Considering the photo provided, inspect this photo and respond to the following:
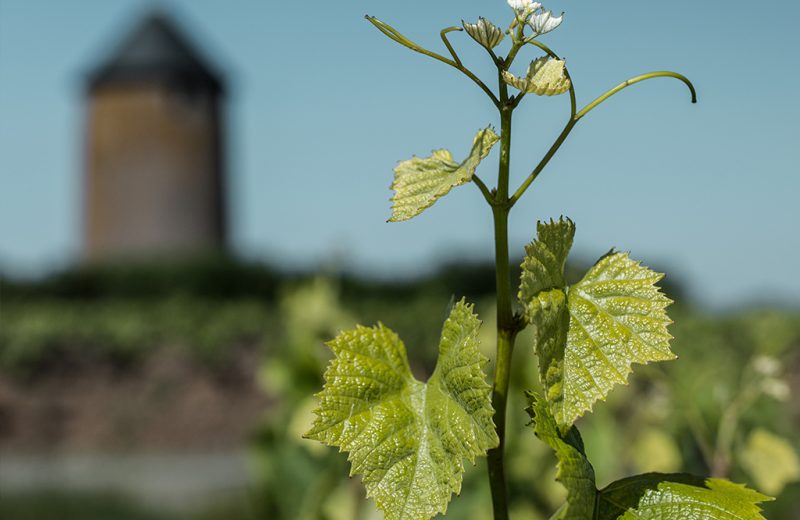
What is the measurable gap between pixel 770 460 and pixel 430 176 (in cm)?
102

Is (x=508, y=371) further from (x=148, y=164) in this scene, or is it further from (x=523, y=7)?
(x=148, y=164)

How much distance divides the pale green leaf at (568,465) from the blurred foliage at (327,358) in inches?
27.9

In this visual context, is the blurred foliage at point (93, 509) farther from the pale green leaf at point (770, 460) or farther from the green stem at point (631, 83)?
the green stem at point (631, 83)

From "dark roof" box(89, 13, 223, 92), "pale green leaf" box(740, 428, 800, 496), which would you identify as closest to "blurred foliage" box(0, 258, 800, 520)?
"pale green leaf" box(740, 428, 800, 496)

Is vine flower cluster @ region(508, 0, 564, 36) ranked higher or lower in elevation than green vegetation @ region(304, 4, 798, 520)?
higher

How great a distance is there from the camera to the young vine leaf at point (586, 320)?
528 mm

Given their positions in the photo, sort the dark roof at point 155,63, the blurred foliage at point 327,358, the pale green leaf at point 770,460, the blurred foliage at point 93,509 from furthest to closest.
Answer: the dark roof at point 155,63 < the blurred foliage at point 93,509 < the blurred foliage at point 327,358 < the pale green leaf at point 770,460

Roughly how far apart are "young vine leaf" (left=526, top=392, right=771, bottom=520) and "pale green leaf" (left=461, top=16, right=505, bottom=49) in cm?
20

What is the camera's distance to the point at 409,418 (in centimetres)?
59

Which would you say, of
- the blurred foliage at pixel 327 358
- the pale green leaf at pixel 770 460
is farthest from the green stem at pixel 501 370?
the pale green leaf at pixel 770 460

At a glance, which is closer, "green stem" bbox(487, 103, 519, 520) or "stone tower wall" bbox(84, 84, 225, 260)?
"green stem" bbox(487, 103, 519, 520)

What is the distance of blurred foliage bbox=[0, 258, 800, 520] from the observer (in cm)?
167

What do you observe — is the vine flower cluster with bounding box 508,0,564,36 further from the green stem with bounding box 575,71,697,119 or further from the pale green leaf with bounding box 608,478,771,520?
the pale green leaf with bounding box 608,478,771,520

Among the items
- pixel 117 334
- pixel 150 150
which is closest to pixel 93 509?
pixel 117 334
